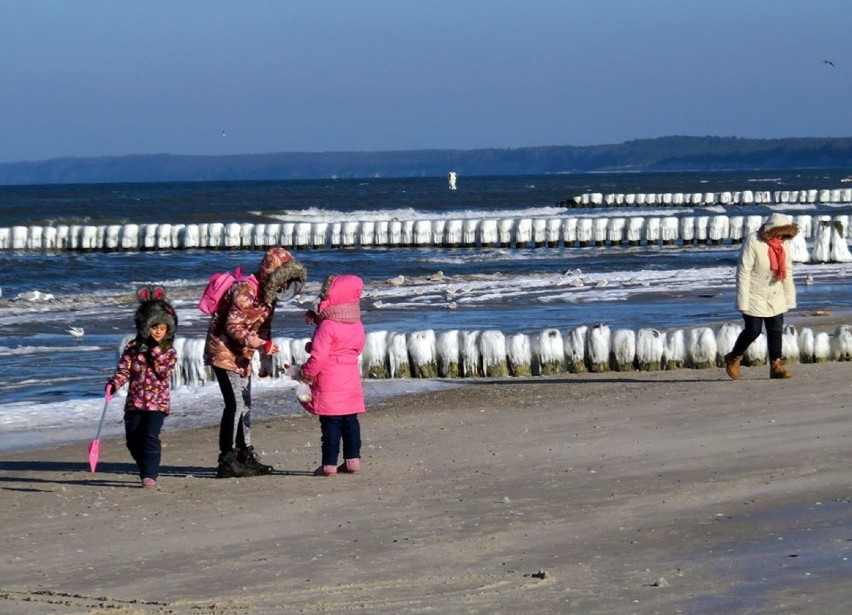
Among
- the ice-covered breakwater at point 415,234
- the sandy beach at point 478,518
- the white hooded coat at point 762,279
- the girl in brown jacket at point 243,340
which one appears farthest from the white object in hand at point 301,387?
the ice-covered breakwater at point 415,234

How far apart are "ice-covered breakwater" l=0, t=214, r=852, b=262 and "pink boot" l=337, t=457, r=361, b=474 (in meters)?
34.4

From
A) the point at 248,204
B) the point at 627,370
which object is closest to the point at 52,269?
the point at 627,370

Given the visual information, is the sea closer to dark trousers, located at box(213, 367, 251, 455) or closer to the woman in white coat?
dark trousers, located at box(213, 367, 251, 455)

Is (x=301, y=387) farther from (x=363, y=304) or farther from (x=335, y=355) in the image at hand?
(x=363, y=304)

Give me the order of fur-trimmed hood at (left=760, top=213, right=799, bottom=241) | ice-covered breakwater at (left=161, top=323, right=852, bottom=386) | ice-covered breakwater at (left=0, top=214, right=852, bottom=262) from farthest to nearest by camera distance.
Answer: ice-covered breakwater at (left=0, top=214, right=852, bottom=262)
ice-covered breakwater at (left=161, top=323, right=852, bottom=386)
fur-trimmed hood at (left=760, top=213, right=799, bottom=241)

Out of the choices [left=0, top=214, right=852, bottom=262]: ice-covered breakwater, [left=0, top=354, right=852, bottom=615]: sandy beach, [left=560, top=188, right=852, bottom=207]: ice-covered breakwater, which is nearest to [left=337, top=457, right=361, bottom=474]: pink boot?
[left=0, top=354, right=852, bottom=615]: sandy beach

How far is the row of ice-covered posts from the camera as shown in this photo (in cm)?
4478

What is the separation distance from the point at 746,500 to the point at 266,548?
230cm

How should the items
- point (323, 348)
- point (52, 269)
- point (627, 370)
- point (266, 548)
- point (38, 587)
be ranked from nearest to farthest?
point (38, 587), point (266, 548), point (323, 348), point (627, 370), point (52, 269)

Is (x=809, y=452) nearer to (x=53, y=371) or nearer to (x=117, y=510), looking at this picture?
(x=117, y=510)

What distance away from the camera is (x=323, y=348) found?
904 centimetres

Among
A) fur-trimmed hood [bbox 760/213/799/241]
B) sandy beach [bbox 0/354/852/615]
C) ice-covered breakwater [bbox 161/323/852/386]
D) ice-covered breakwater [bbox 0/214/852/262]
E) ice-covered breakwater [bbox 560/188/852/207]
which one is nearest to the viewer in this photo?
sandy beach [bbox 0/354/852/615]

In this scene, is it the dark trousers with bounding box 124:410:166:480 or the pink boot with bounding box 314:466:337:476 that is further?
the pink boot with bounding box 314:466:337:476

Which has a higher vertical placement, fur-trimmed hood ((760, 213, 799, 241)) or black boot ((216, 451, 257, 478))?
fur-trimmed hood ((760, 213, 799, 241))
